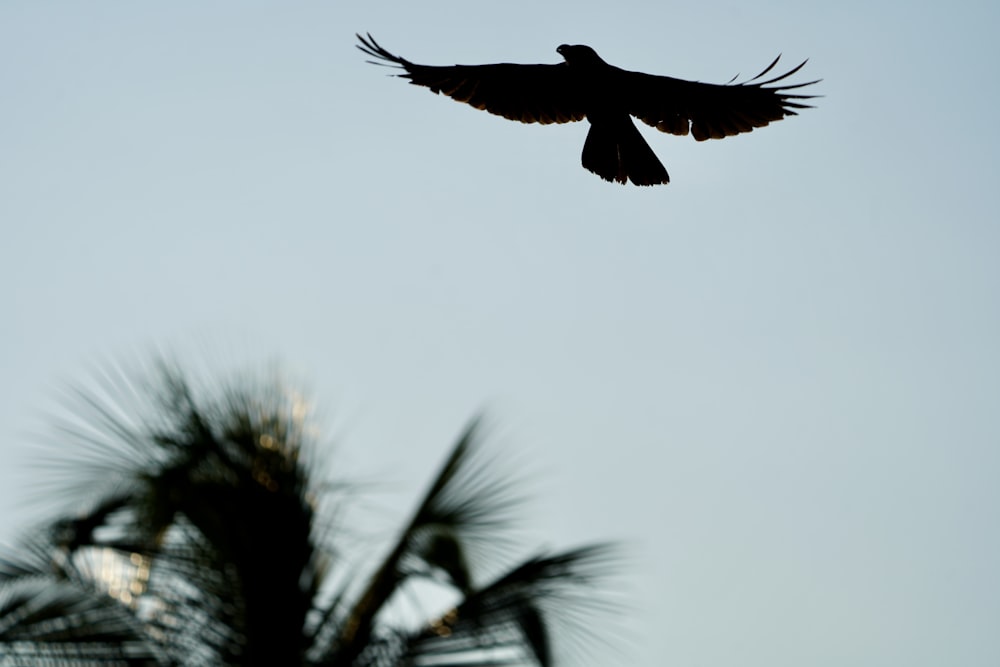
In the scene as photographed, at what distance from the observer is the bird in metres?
6.38

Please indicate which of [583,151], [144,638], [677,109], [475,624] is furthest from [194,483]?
[677,109]

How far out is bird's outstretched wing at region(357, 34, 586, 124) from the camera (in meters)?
6.68

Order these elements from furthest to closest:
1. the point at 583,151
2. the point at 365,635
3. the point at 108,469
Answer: the point at 583,151, the point at 108,469, the point at 365,635

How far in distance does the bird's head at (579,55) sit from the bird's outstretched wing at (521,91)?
Result: 232 millimetres

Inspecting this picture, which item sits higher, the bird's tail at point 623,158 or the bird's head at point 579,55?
the bird's head at point 579,55

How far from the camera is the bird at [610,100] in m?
6.38

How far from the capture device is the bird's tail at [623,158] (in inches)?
250

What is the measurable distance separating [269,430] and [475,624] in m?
0.83

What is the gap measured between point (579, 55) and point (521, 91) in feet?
1.82

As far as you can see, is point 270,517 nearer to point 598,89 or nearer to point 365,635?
point 365,635

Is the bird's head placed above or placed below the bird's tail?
above

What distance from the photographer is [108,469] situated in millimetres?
3590

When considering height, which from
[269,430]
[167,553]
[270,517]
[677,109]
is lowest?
[167,553]

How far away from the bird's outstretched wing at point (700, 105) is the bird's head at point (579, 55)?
189 millimetres
